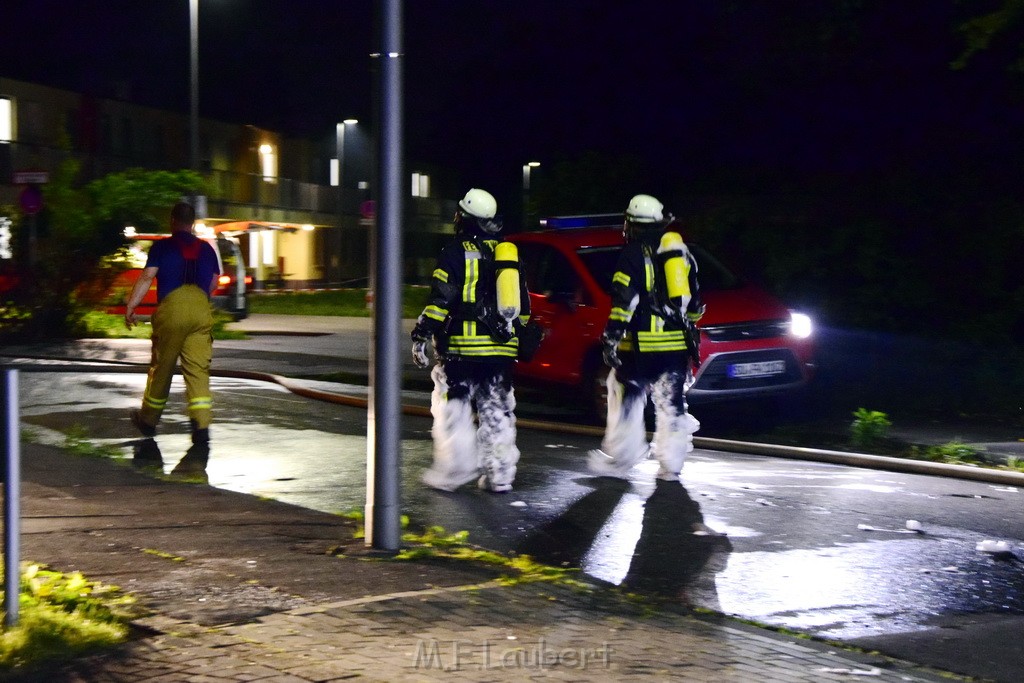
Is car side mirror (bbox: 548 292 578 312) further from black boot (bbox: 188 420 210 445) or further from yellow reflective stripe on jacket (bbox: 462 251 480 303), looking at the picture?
yellow reflective stripe on jacket (bbox: 462 251 480 303)

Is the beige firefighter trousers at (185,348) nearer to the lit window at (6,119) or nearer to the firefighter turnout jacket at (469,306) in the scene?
the firefighter turnout jacket at (469,306)

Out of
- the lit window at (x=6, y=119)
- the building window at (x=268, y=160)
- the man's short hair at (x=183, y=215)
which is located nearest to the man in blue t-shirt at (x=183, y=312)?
the man's short hair at (x=183, y=215)

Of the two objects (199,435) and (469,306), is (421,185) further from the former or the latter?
(469,306)

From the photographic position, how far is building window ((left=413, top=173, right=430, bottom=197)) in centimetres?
6631

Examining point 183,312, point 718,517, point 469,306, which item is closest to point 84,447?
point 183,312

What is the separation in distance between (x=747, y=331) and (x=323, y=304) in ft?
84.4

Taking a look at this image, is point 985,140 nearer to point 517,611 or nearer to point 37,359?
point 37,359

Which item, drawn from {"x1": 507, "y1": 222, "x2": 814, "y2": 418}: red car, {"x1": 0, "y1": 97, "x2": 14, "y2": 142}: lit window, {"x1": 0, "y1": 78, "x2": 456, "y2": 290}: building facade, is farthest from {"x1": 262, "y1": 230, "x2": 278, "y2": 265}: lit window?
{"x1": 507, "y1": 222, "x2": 814, "y2": 418}: red car

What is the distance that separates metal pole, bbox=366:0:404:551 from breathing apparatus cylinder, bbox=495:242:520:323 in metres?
1.79

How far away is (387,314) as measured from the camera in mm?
6785

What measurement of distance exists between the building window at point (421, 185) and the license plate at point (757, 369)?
55.0 m

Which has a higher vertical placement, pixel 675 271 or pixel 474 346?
pixel 675 271

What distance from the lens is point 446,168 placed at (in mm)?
64875

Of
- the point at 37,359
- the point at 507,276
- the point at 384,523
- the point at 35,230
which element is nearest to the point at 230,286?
the point at 35,230
